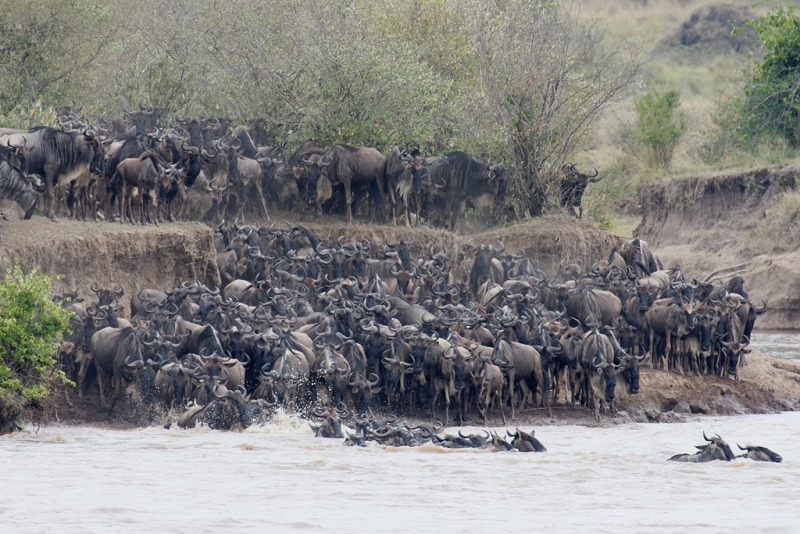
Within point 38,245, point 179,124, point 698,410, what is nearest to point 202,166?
point 179,124

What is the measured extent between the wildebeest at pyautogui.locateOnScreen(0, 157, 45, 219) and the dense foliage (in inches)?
195

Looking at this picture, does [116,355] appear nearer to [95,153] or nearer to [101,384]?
[101,384]

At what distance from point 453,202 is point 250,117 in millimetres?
4952

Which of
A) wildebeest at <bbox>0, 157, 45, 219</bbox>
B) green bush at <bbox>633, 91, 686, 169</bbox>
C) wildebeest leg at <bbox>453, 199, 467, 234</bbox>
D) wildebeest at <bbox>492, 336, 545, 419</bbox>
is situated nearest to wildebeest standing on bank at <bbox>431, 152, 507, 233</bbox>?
wildebeest leg at <bbox>453, 199, 467, 234</bbox>

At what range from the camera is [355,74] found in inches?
965

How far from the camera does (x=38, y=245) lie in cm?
1812

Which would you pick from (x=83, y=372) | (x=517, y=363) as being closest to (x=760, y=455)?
(x=517, y=363)

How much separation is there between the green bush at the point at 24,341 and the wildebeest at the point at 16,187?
3.82m

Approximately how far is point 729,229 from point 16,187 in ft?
62.1

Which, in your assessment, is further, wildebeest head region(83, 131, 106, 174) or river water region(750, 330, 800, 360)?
river water region(750, 330, 800, 360)

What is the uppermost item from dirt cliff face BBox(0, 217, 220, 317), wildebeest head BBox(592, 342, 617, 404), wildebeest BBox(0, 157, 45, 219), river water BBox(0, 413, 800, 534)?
wildebeest BBox(0, 157, 45, 219)

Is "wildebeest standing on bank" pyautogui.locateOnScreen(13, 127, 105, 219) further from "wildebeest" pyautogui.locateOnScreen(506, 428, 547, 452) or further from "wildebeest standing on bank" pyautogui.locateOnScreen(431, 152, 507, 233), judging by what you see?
"wildebeest" pyautogui.locateOnScreen(506, 428, 547, 452)

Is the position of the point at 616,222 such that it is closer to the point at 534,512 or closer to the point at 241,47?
the point at 241,47

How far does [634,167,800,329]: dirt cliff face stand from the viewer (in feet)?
91.6
